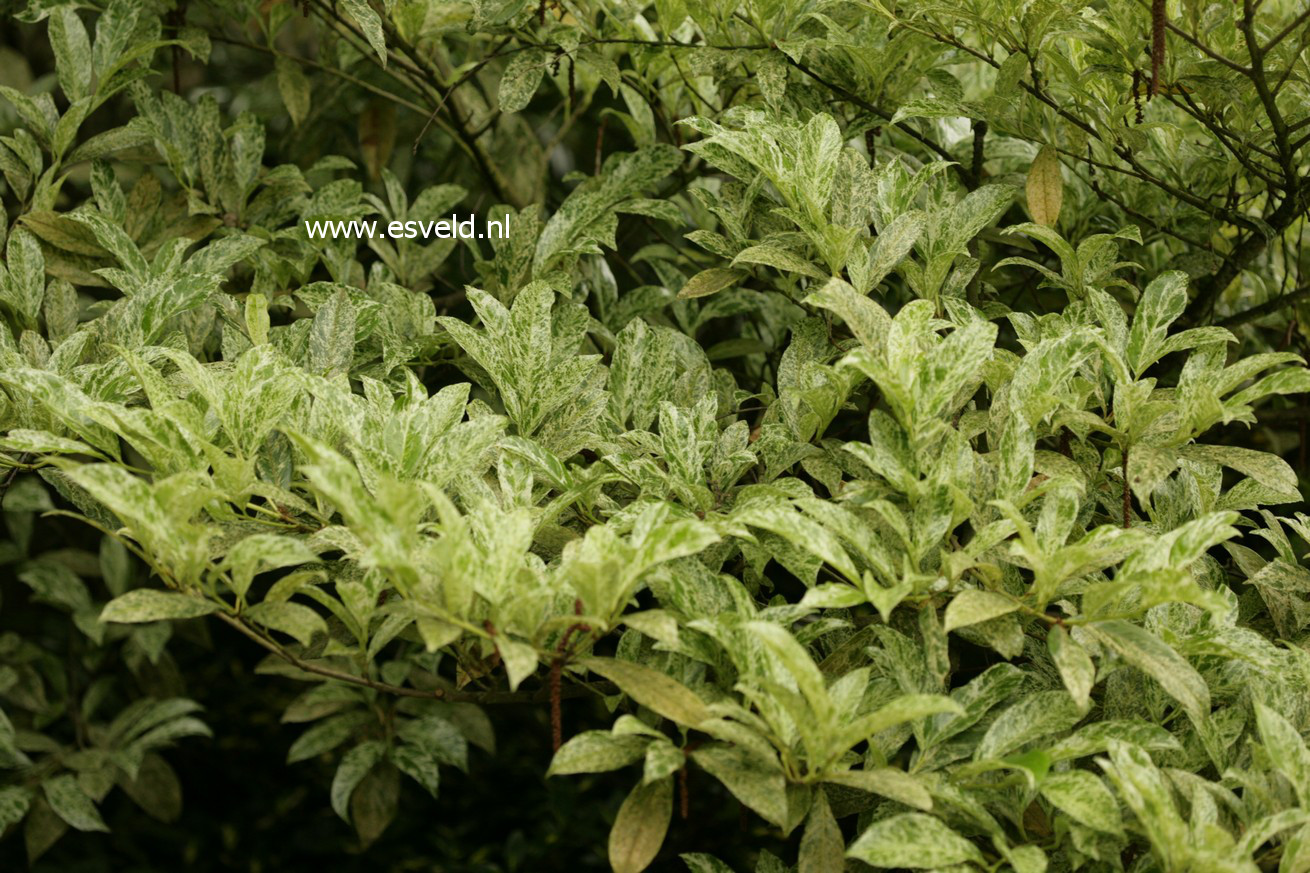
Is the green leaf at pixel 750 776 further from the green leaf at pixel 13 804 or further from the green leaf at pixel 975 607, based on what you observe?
the green leaf at pixel 13 804

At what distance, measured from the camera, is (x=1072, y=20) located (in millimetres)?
1225

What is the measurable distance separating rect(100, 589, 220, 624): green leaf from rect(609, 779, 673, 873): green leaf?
1.16 feet

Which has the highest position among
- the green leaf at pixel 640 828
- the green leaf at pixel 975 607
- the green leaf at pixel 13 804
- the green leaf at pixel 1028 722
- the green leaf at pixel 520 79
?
the green leaf at pixel 520 79

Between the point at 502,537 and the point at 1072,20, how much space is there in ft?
2.69

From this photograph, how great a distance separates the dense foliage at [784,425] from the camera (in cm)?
87

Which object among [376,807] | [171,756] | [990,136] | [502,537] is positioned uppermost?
[990,136]

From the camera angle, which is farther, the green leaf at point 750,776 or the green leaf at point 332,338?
the green leaf at point 332,338

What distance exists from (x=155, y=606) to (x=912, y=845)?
58 cm

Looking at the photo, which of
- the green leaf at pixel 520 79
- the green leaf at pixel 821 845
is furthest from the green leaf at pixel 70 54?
the green leaf at pixel 821 845

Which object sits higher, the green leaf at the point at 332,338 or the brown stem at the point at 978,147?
the brown stem at the point at 978,147

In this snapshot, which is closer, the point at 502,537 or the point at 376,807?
the point at 502,537

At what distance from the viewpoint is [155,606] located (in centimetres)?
90

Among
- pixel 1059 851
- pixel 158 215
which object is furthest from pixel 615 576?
→ pixel 158 215

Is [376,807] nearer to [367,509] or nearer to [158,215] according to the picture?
[158,215]
